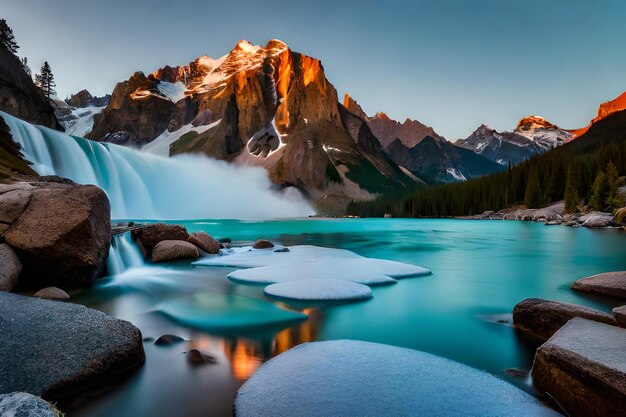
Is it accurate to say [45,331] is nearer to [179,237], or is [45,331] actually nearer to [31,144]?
[179,237]

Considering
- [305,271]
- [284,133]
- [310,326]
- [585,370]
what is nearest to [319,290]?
[310,326]

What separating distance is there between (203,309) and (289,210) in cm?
14382

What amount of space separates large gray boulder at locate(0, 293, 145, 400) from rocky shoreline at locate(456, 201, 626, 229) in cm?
5343

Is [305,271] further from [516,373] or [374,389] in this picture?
[374,389]

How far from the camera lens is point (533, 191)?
3403 inches

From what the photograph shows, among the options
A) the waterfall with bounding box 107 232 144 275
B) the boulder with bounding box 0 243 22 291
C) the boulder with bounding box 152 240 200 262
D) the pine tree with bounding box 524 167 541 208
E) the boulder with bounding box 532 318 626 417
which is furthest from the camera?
the pine tree with bounding box 524 167 541 208

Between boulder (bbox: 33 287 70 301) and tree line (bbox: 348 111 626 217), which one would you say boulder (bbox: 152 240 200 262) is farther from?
tree line (bbox: 348 111 626 217)

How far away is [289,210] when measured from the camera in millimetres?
152375

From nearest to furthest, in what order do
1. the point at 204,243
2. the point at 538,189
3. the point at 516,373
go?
the point at 516,373 → the point at 204,243 → the point at 538,189

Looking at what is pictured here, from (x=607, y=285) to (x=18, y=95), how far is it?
79552mm

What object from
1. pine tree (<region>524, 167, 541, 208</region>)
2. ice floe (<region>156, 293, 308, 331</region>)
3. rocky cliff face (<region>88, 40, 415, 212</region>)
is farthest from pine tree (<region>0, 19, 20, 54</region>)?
pine tree (<region>524, 167, 541, 208</region>)

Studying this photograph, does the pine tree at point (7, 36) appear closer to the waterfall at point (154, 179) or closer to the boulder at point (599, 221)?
the waterfall at point (154, 179)

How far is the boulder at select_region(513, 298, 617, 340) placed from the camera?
5973 mm

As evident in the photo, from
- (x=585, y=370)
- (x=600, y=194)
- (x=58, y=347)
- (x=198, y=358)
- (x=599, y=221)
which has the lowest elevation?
(x=198, y=358)
